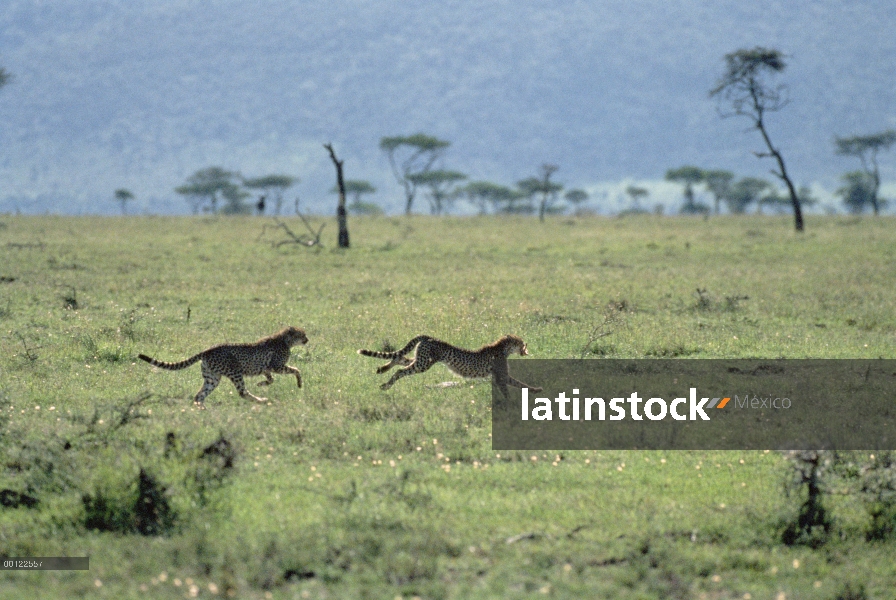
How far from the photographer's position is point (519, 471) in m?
9.33

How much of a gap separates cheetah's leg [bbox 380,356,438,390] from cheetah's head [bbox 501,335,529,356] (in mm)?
871

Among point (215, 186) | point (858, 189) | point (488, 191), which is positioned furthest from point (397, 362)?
point (488, 191)

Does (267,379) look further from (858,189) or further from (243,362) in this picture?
(858,189)

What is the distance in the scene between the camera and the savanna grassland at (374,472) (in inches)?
285

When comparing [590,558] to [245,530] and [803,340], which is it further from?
[803,340]

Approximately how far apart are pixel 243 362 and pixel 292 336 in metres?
0.84

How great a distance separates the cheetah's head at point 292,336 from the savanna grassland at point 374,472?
1.92 ft

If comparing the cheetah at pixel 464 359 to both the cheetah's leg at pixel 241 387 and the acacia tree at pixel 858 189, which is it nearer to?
the cheetah's leg at pixel 241 387

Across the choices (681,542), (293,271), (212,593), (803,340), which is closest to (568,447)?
(681,542)

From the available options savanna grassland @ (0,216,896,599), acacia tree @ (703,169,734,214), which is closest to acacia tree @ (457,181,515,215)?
acacia tree @ (703,169,734,214)

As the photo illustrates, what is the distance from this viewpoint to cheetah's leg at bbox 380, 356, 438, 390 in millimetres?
11977

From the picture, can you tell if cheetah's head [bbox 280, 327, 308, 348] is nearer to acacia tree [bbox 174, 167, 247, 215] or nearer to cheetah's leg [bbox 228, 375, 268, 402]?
cheetah's leg [bbox 228, 375, 268, 402]

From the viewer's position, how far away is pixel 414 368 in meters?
12.1

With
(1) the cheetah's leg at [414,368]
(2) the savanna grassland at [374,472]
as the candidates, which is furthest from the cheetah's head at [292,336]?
(1) the cheetah's leg at [414,368]
